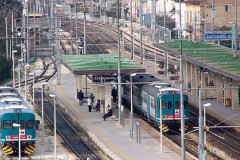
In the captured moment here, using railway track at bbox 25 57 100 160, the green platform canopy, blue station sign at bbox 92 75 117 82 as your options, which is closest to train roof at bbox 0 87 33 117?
railway track at bbox 25 57 100 160

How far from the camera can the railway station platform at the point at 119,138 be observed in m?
32.2

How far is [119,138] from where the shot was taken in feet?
120

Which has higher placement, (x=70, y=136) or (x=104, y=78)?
(x=104, y=78)

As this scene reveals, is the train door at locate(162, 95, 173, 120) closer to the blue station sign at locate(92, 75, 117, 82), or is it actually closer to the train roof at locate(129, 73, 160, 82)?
the train roof at locate(129, 73, 160, 82)

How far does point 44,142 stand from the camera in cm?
3625

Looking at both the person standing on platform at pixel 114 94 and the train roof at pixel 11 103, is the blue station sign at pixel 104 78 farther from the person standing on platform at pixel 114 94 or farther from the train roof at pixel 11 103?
the person standing on platform at pixel 114 94

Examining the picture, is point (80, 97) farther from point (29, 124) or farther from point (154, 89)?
point (29, 124)

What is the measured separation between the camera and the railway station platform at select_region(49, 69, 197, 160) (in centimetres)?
3216

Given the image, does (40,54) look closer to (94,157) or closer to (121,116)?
(121,116)

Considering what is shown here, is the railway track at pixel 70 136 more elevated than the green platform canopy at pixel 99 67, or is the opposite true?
the green platform canopy at pixel 99 67

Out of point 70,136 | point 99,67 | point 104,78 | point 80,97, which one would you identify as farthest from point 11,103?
point 80,97

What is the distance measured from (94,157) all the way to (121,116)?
33.8ft

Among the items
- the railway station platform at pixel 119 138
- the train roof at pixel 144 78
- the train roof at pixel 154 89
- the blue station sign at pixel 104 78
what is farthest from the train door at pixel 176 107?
the blue station sign at pixel 104 78

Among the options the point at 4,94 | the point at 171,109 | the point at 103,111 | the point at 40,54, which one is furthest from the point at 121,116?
the point at 40,54
